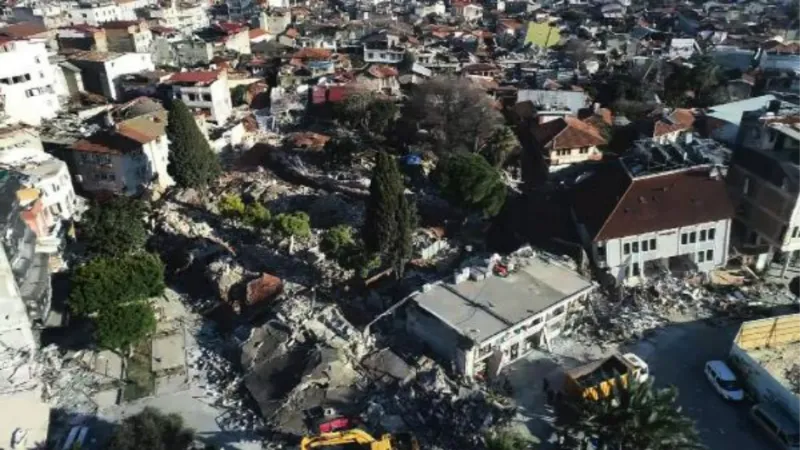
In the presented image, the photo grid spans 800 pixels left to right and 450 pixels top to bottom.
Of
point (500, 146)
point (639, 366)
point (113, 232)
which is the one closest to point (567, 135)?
point (500, 146)

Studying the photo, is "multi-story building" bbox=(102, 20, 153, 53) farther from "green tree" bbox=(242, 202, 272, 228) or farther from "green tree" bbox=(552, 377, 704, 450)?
"green tree" bbox=(552, 377, 704, 450)

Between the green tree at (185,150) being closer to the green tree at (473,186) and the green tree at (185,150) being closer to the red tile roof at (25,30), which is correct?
the green tree at (473,186)

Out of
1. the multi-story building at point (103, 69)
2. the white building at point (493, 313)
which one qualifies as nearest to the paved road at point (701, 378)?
the white building at point (493, 313)

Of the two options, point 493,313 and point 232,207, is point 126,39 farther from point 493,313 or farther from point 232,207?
point 493,313

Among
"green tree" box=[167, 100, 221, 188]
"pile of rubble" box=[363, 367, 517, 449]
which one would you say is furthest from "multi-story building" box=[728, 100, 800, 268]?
"green tree" box=[167, 100, 221, 188]

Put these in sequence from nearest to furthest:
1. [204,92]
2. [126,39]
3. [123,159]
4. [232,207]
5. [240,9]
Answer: [232,207]
[123,159]
[204,92]
[126,39]
[240,9]

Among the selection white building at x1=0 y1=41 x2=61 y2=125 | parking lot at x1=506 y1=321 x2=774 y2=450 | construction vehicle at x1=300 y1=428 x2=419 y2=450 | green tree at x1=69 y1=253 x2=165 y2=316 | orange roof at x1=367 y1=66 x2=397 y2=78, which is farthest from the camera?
orange roof at x1=367 y1=66 x2=397 y2=78

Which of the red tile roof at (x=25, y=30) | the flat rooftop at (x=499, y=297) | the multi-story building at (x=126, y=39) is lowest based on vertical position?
the flat rooftop at (x=499, y=297)
